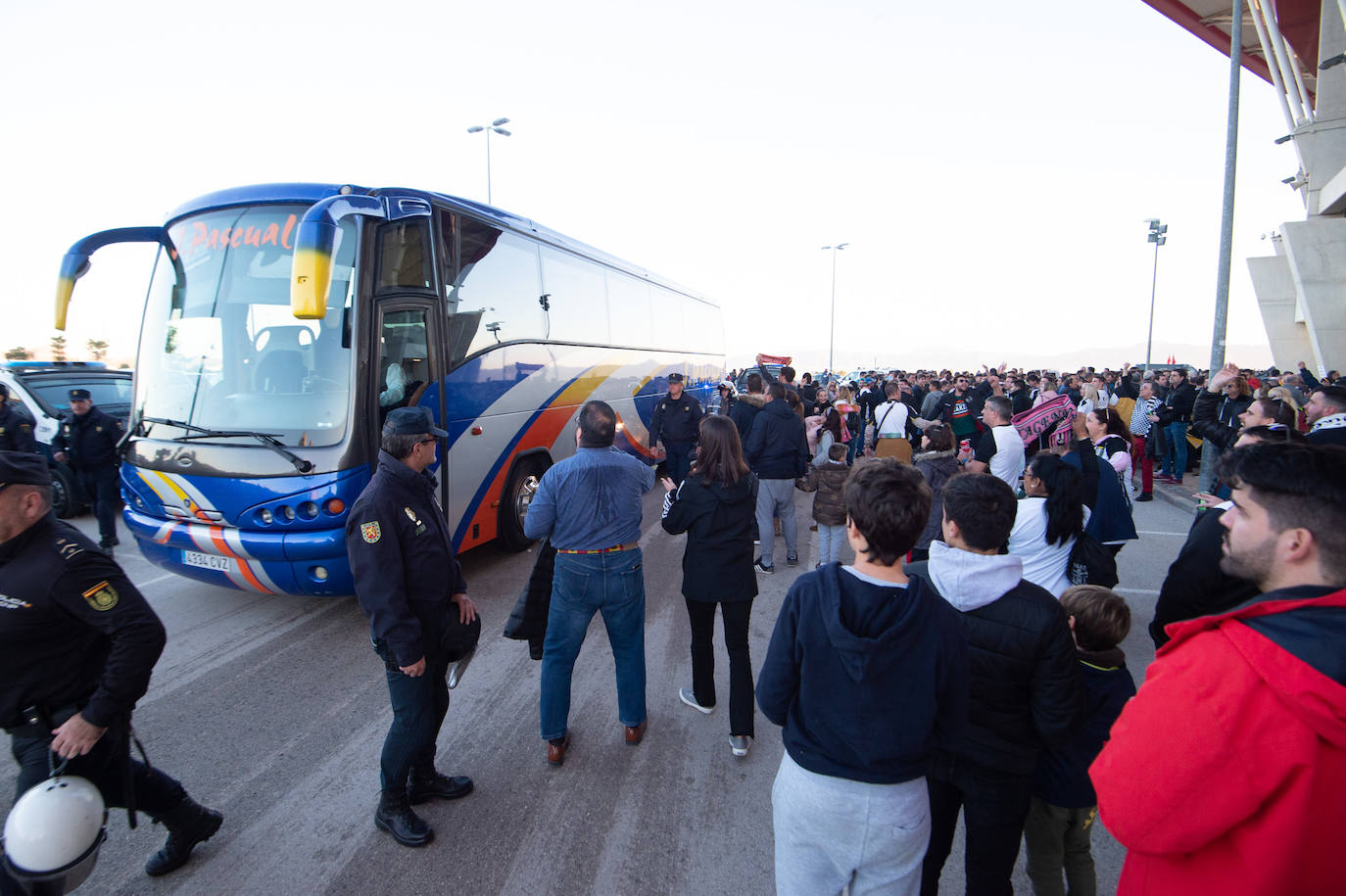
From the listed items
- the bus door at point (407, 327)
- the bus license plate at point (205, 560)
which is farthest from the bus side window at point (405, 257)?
the bus license plate at point (205, 560)

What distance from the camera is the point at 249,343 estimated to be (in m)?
5.12

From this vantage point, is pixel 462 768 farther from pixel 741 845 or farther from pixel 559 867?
pixel 741 845

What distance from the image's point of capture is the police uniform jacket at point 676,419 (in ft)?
29.8

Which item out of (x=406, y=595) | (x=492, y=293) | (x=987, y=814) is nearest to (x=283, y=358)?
(x=492, y=293)

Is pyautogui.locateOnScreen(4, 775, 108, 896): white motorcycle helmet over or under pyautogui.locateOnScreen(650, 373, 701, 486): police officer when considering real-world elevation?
under

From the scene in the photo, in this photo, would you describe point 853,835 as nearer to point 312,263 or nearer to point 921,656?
point 921,656

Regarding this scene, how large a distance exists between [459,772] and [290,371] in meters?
3.37

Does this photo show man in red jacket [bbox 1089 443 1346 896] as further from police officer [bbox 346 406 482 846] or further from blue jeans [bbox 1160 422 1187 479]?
blue jeans [bbox 1160 422 1187 479]

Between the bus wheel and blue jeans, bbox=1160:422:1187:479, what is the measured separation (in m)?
11.3

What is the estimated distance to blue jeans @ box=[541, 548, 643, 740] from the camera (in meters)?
3.52

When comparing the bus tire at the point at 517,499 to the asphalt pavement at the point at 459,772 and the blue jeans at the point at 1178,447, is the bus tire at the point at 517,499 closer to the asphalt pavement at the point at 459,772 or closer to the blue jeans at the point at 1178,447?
the asphalt pavement at the point at 459,772

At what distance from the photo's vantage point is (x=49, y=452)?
27.1 feet

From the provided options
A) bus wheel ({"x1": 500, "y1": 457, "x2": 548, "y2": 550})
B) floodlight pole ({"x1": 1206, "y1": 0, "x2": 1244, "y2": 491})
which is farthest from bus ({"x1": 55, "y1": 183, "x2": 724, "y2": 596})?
floodlight pole ({"x1": 1206, "y1": 0, "x2": 1244, "y2": 491})

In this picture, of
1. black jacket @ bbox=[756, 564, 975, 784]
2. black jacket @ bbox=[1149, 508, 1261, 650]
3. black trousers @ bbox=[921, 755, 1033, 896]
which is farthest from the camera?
black jacket @ bbox=[1149, 508, 1261, 650]
